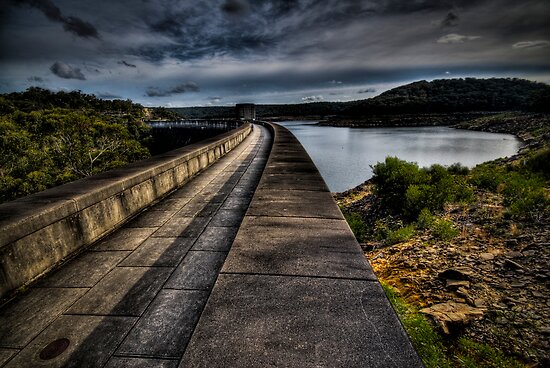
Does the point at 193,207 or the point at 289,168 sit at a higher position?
the point at 289,168

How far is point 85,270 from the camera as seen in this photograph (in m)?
2.85

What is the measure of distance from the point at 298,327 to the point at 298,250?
2.91 feet

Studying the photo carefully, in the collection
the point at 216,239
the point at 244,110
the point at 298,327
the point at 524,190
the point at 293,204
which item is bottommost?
the point at 524,190

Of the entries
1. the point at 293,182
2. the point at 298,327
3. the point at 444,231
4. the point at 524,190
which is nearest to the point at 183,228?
the point at 293,182

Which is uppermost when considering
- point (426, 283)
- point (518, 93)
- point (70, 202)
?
point (518, 93)

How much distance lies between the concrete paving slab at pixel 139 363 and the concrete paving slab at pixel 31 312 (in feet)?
2.42

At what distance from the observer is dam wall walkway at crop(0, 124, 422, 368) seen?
1.45 metres

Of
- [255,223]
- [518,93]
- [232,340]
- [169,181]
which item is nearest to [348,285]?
[232,340]

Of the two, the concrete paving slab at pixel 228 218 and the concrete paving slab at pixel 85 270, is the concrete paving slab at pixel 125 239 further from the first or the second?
the concrete paving slab at pixel 228 218

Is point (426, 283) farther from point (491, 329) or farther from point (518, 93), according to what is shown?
point (518, 93)

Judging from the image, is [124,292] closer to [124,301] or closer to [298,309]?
[124,301]

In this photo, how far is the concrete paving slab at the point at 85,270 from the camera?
8.67 feet

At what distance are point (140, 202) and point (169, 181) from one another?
120cm

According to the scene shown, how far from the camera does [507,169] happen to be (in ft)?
47.8
